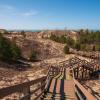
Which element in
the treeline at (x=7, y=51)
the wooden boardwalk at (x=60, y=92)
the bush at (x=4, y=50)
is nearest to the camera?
the wooden boardwalk at (x=60, y=92)

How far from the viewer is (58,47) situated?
8244cm

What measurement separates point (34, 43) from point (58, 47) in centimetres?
1189

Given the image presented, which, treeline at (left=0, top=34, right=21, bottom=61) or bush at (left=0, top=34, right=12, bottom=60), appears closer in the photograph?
bush at (left=0, top=34, right=12, bottom=60)

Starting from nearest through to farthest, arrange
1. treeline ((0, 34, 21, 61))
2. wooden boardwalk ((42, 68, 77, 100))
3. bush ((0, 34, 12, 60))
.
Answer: wooden boardwalk ((42, 68, 77, 100))
bush ((0, 34, 12, 60))
treeline ((0, 34, 21, 61))

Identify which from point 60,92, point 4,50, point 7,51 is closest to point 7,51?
point 7,51

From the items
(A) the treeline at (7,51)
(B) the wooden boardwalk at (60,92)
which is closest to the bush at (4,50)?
(A) the treeline at (7,51)

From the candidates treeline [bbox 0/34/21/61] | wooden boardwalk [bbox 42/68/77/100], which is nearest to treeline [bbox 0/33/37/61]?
treeline [bbox 0/34/21/61]

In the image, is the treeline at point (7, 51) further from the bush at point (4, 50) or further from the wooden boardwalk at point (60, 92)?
the wooden boardwalk at point (60, 92)

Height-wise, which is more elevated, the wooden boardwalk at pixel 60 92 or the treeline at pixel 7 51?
the wooden boardwalk at pixel 60 92

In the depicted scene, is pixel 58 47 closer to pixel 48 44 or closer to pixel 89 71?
pixel 48 44

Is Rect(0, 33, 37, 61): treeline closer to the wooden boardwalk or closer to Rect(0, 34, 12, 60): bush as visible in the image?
Rect(0, 34, 12, 60): bush

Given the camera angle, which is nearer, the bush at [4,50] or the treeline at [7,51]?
the bush at [4,50]

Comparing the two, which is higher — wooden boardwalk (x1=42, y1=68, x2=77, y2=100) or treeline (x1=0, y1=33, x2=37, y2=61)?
wooden boardwalk (x1=42, y1=68, x2=77, y2=100)

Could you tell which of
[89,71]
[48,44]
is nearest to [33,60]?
[89,71]
